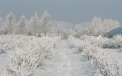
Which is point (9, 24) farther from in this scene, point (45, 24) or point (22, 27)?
point (45, 24)

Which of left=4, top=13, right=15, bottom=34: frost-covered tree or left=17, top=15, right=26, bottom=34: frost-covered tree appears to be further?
left=17, top=15, right=26, bottom=34: frost-covered tree

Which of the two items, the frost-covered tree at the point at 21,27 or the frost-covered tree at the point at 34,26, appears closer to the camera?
the frost-covered tree at the point at 21,27

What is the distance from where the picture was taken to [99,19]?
112 meters

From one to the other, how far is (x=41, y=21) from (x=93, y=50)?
62.1m

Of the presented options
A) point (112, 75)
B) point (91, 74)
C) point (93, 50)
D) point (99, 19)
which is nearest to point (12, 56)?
point (91, 74)

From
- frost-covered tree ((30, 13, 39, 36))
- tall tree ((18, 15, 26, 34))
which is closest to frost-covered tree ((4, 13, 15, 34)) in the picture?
tall tree ((18, 15, 26, 34))

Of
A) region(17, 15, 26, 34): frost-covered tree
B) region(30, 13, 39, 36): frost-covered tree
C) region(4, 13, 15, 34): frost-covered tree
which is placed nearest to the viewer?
region(4, 13, 15, 34): frost-covered tree

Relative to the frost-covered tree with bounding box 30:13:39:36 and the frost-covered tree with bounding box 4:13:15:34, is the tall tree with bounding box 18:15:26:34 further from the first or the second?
the frost-covered tree with bounding box 4:13:15:34

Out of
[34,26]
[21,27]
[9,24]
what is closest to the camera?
[9,24]

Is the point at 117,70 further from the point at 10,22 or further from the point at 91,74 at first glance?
the point at 10,22

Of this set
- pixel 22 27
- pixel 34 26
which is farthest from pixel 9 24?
pixel 34 26

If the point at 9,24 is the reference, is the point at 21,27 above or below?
below

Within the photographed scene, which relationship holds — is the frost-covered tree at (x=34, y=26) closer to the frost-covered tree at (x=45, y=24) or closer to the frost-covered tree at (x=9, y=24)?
the frost-covered tree at (x=45, y=24)

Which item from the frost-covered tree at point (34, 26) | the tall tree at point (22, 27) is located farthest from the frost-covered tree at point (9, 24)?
the frost-covered tree at point (34, 26)
